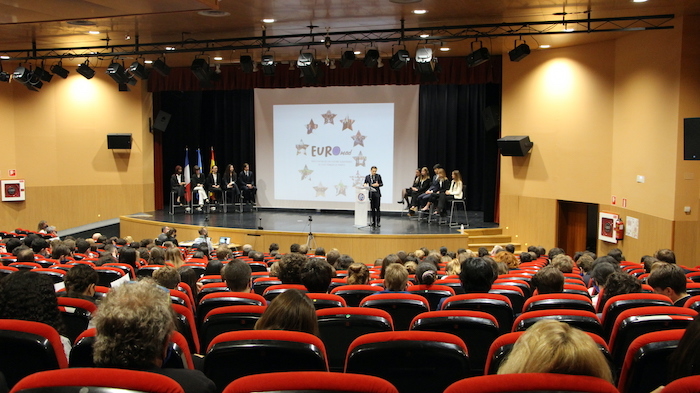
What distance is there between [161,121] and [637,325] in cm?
1586

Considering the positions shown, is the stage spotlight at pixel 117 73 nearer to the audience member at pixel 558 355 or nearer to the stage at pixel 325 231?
the stage at pixel 325 231

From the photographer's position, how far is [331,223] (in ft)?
47.4

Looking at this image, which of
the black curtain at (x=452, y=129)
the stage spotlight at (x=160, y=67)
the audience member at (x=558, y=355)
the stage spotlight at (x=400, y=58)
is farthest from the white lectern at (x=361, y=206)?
the audience member at (x=558, y=355)

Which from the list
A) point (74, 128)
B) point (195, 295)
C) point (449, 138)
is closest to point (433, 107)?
point (449, 138)

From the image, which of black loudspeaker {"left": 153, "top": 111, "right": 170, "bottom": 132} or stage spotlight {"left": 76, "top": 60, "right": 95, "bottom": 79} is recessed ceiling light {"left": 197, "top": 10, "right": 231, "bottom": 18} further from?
black loudspeaker {"left": 153, "top": 111, "right": 170, "bottom": 132}

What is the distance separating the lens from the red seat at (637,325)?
9.25ft

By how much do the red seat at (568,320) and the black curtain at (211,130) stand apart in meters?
15.8

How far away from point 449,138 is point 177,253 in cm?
1156

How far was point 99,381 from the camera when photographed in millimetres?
1515

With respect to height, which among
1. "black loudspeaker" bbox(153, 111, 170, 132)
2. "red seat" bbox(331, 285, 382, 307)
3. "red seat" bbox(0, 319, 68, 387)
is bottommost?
"red seat" bbox(331, 285, 382, 307)

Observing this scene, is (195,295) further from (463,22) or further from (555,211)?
(555,211)

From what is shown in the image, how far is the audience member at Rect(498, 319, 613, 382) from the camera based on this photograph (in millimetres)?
1653

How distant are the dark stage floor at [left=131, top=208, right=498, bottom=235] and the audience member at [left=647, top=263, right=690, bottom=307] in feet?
27.7

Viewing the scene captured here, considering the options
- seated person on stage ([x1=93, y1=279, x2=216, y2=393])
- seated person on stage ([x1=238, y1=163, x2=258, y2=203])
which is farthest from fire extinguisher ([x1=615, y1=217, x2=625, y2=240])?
seated person on stage ([x1=93, y1=279, x2=216, y2=393])
